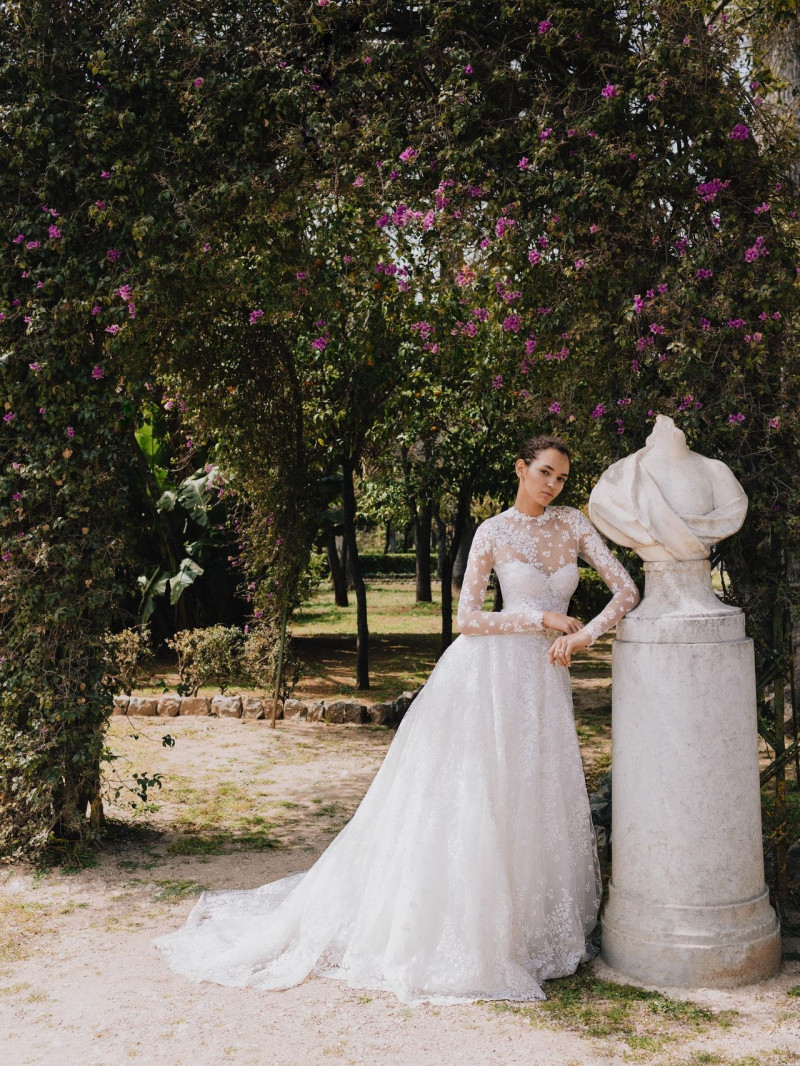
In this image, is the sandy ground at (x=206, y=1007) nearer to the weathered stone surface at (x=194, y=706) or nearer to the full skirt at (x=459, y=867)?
the full skirt at (x=459, y=867)

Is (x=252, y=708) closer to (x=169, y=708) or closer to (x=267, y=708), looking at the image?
(x=267, y=708)

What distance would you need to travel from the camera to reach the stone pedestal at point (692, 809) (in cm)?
386

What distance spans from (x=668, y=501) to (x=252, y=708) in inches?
283

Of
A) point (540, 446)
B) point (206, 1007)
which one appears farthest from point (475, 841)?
point (540, 446)

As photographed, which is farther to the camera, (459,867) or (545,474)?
(545,474)

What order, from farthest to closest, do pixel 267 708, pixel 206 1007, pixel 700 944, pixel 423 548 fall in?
pixel 423 548 → pixel 267 708 → pixel 700 944 → pixel 206 1007

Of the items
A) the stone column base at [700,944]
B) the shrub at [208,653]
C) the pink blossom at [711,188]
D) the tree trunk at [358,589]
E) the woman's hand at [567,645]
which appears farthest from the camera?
the tree trunk at [358,589]

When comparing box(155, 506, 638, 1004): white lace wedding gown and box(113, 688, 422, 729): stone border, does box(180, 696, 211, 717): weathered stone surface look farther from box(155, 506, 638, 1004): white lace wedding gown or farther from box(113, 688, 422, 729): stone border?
box(155, 506, 638, 1004): white lace wedding gown

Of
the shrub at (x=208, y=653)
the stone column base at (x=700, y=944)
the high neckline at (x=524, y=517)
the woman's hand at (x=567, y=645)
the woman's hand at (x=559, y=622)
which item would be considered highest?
the high neckline at (x=524, y=517)

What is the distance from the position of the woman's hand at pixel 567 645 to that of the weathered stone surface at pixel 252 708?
6.77m

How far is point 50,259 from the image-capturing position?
18.2 ft

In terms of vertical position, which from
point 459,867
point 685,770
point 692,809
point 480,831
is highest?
point 685,770

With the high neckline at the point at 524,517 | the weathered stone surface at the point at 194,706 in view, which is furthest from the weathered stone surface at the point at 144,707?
the high neckline at the point at 524,517

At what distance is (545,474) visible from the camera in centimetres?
425
